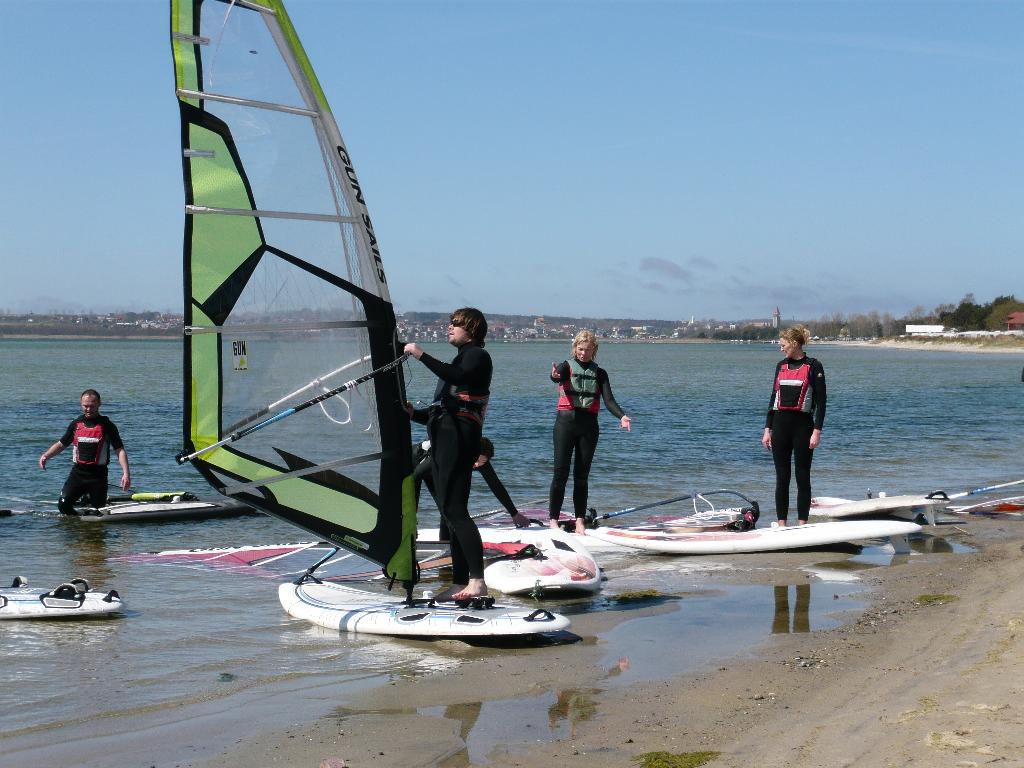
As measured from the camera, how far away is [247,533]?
35.1ft

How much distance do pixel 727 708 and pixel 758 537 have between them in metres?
4.19

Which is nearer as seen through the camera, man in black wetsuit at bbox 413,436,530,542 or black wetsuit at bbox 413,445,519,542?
man in black wetsuit at bbox 413,436,530,542

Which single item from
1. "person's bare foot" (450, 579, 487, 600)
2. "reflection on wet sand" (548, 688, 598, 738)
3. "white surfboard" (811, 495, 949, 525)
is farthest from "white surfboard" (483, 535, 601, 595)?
"white surfboard" (811, 495, 949, 525)

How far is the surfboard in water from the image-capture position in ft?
18.1

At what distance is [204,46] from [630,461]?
1331 cm

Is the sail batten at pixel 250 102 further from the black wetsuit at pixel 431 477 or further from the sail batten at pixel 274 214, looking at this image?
the black wetsuit at pixel 431 477

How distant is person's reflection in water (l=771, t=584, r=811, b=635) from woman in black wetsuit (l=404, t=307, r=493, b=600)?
5.46 feet

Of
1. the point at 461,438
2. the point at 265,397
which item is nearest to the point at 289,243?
the point at 265,397

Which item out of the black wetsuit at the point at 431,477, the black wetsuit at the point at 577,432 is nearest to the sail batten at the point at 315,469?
the black wetsuit at the point at 431,477

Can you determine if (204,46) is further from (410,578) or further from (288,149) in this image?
(410,578)

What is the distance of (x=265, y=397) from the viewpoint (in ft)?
19.4

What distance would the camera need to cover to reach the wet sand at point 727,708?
3.87 meters

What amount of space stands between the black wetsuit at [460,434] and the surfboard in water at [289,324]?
21 centimetres

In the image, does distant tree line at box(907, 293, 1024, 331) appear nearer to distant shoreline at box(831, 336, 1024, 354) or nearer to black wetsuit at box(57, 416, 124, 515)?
distant shoreline at box(831, 336, 1024, 354)
